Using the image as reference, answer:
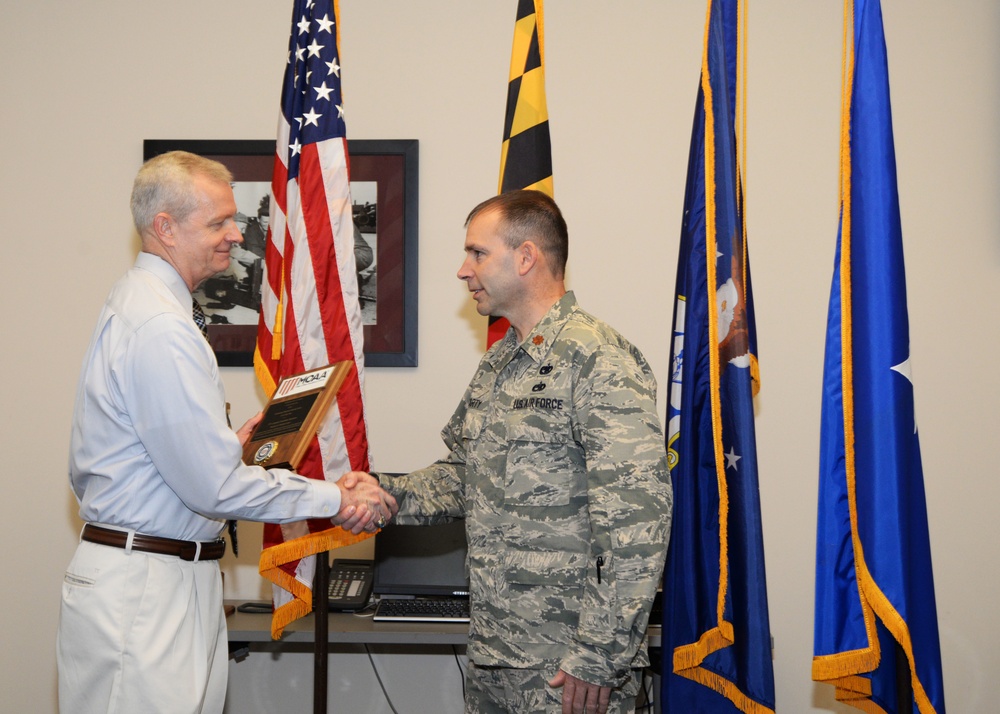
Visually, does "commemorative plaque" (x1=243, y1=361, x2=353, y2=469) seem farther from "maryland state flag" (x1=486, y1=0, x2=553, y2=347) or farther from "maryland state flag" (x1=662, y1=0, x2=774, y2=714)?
"maryland state flag" (x1=662, y1=0, x2=774, y2=714)

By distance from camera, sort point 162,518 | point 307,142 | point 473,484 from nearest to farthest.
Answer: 1. point 162,518
2. point 473,484
3. point 307,142

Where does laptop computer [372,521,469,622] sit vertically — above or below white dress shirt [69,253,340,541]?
below

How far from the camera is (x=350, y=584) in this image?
315cm

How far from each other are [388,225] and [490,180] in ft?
1.45

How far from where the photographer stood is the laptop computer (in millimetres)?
3023

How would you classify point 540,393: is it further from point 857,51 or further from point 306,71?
point 306,71

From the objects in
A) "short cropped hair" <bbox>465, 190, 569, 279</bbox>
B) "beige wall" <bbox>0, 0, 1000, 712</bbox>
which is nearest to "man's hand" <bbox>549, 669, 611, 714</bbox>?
"short cropped hair" <bbox>465, 190, 569, 279</bbox>

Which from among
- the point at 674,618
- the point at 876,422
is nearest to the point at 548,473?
the point at 674,618

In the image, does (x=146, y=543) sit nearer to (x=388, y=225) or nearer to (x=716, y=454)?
(x=716, y=454)

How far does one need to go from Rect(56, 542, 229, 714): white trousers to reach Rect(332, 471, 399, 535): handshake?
1.63 feet

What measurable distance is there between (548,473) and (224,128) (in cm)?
223

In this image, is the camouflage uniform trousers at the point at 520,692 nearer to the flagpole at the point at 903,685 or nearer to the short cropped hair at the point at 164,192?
the flagpole at the point at 903,685

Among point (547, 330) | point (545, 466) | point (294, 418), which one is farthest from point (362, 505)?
point (547, 330)

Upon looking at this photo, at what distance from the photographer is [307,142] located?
8.93 feet
